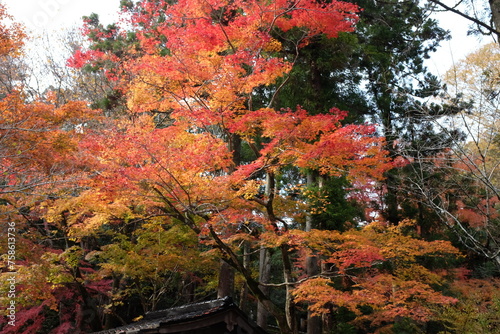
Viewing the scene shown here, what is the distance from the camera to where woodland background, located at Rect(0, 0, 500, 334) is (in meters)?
7.96

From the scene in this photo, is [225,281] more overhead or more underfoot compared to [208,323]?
more overhead

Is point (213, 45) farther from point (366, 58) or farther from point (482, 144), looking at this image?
point (482, 144)

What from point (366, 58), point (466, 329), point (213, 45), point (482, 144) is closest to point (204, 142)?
point (213, 45)

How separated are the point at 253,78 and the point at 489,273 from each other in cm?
1636

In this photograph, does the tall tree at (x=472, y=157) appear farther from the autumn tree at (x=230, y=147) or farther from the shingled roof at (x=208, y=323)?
the shingled roof at (x=208, y=323)

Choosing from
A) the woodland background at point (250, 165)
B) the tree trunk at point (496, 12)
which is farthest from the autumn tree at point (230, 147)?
the tree trunk at point (496, 12)

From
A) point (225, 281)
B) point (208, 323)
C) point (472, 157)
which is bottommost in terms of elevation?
point (208, 323)

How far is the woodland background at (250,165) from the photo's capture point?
26.1ft

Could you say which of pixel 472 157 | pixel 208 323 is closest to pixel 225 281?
pixel 208 323

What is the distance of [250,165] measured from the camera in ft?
28.6

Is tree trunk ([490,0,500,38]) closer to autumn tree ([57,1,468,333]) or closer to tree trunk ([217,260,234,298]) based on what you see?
autumn tree ([57,1,468,333])

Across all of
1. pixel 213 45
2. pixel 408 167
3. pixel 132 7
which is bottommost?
pixel 408 167

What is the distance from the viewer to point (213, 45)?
10.6 metres

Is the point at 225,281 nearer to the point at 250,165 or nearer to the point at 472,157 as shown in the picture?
the point at 250,165
